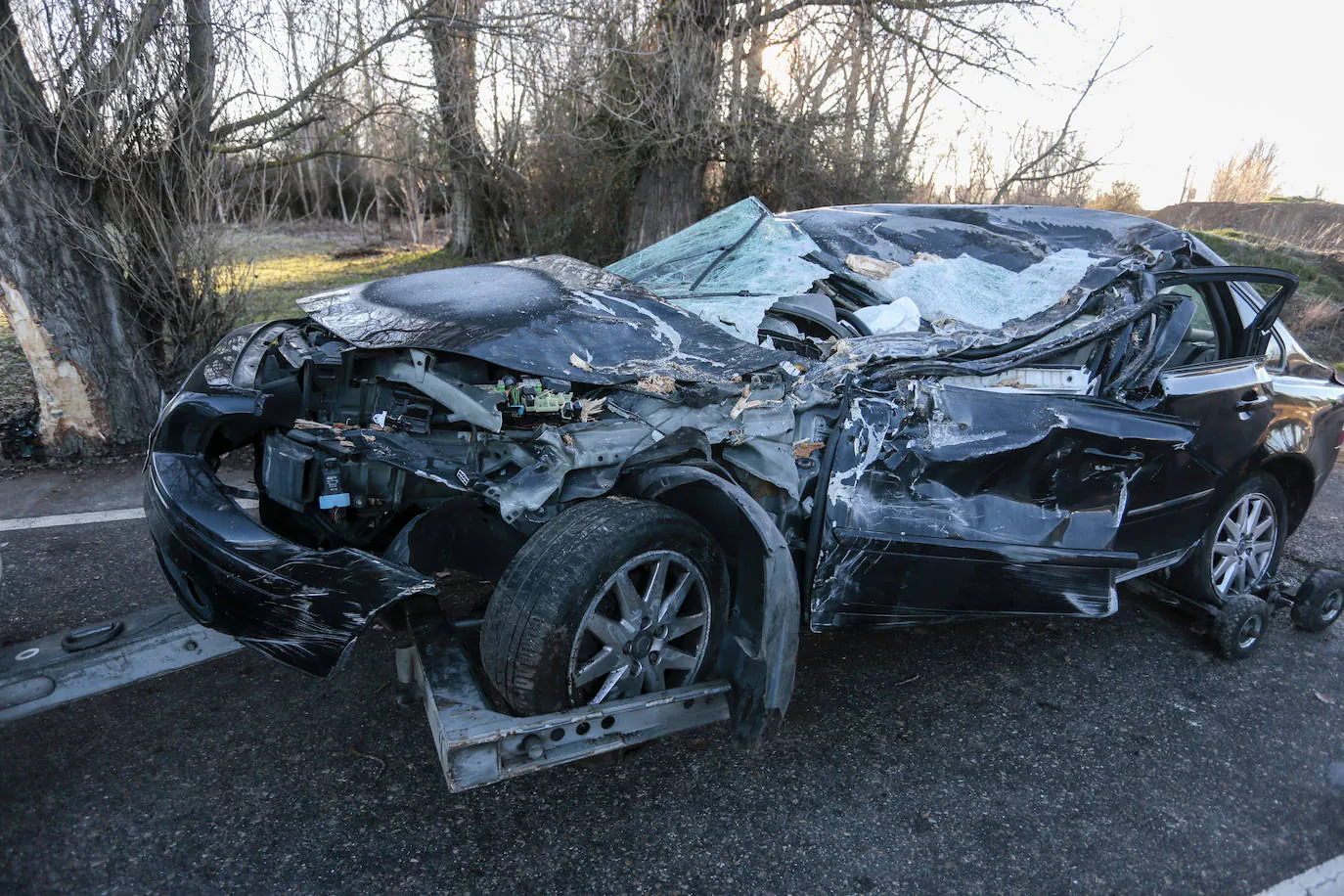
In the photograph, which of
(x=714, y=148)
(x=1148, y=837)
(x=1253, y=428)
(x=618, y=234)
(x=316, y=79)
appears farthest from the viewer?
(x=618, y=234)

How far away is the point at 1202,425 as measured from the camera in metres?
3.35

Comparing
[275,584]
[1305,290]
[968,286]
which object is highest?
[968,286]

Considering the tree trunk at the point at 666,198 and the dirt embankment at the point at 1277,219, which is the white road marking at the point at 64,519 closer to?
the tree trunk at the point at 666,198

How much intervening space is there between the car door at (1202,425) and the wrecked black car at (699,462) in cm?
1

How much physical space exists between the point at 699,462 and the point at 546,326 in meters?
0.77

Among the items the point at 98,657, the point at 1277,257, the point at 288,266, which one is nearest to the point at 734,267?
the point at 98,657

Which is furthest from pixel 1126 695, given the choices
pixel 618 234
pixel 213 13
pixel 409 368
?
pixel 618 234

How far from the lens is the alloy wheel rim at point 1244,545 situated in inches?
150

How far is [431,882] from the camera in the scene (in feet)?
7.27

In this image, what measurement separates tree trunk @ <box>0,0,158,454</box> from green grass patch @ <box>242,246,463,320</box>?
212 cm

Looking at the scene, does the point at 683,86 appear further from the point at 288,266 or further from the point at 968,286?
the point at 288,266

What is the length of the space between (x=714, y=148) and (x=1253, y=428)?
7594 millimetres

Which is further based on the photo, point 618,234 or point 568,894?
point 618,234

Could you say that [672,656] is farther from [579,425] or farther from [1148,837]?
[1148,837]
